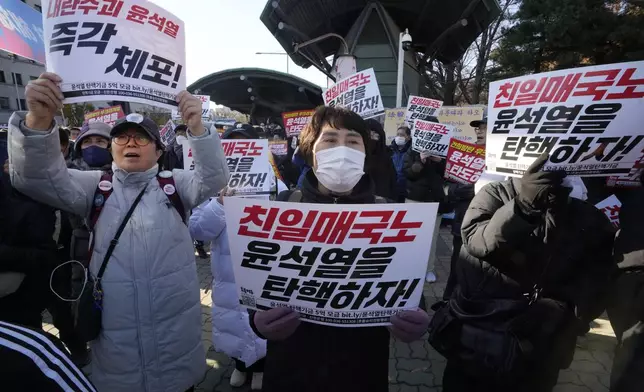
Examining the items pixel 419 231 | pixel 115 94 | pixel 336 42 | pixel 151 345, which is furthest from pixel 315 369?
pixel 336 42

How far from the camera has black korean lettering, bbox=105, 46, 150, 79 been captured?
1.73 m

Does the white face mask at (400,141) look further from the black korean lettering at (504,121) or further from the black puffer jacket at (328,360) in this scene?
the black puffer jacket at (328,360)

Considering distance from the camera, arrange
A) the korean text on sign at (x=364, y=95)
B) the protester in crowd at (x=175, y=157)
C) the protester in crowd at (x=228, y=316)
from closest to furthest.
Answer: the protester in crowd at (x=228, y=316)
the korean text on sign at (x=364, y=95)
the protester in crowd at (x=175, y=157)

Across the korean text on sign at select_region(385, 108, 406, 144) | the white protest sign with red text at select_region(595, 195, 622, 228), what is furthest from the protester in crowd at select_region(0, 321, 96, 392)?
the korean text on sign at select_region(385, 108, 406, 144)

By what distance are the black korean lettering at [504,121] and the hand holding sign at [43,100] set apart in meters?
2.33

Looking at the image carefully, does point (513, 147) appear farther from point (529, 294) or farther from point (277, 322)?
point (277, 322)

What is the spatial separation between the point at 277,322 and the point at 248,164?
2.09m

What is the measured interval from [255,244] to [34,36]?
9.35 metres

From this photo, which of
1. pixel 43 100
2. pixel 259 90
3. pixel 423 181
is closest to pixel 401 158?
pixel 423 181

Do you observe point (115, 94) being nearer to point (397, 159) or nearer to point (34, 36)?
point (397, 159)

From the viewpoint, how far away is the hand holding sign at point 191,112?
6.00 feet

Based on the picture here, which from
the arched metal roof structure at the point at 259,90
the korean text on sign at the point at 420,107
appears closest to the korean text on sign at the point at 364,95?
the korean text on sign at the point at 420,107

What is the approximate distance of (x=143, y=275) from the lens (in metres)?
1.86

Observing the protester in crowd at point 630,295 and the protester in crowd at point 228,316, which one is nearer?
the protester in crowd at point 630,295
